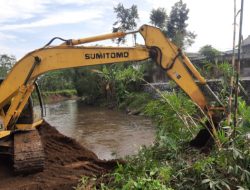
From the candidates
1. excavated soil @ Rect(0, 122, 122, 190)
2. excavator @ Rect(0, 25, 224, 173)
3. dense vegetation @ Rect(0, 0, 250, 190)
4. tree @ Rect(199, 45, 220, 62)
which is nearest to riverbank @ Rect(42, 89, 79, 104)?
tree @ Rect(199, 45, 220, 62)

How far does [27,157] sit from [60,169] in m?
0.87

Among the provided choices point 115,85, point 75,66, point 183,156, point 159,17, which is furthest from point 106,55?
point 159,17

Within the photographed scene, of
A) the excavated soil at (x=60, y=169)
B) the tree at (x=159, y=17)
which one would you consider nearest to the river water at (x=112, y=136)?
the excavated soil at (x=60, y=169)

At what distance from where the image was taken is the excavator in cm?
704

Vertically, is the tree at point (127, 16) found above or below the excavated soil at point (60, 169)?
above

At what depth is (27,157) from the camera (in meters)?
6.97

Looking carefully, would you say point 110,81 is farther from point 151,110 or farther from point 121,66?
point 151,110

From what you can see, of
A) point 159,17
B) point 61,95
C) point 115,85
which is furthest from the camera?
point 61,95

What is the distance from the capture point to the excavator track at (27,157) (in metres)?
6.94

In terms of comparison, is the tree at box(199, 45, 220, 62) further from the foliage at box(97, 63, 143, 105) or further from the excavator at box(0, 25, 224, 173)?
the foliage at box(97, 63, 143, 105)

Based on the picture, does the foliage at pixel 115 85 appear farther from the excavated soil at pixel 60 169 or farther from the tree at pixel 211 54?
the excavated soil at pixel 60 169

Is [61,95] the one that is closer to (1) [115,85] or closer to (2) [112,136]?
(1) [115,85]

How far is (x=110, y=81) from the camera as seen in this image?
1178 inches

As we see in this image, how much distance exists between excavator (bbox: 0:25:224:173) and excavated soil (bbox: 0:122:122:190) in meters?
0.26
